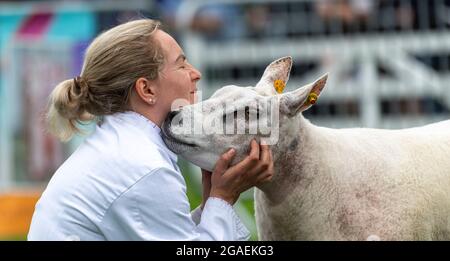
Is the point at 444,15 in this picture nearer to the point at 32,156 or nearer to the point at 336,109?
the point at 336,109

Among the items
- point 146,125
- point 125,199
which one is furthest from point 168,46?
point 125,199

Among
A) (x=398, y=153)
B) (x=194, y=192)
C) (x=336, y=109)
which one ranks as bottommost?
(x=194, y=192)

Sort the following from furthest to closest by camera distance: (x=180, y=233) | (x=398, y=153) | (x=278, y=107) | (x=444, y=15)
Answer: (x=444, y=15) < (x=398, y=153) < (x=278, y=107) < (x=180, y=233)

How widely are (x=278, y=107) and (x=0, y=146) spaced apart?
6419mm

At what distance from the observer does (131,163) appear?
12.8 ft

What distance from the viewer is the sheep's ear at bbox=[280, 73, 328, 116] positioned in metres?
4.16

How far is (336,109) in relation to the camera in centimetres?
1007

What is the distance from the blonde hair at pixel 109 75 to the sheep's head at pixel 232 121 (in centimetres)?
21

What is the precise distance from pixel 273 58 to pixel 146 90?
5925mm

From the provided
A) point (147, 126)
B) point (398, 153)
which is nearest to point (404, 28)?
point (398, 153)

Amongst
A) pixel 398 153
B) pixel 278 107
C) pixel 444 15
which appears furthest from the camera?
pixel 444 15

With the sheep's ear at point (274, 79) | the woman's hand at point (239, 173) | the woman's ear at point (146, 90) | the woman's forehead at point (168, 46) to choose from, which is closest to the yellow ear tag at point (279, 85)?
the sheep's ear at point (274, 79)

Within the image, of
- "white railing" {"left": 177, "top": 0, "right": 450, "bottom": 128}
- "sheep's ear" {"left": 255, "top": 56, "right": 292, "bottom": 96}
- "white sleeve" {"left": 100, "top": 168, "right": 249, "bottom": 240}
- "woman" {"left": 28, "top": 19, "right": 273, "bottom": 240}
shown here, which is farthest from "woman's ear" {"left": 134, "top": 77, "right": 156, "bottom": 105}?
"white railing" {"left": 177, "top": 0, "right": 450, "bottom": 128}

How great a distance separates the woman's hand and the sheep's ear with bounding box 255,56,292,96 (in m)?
0.28
